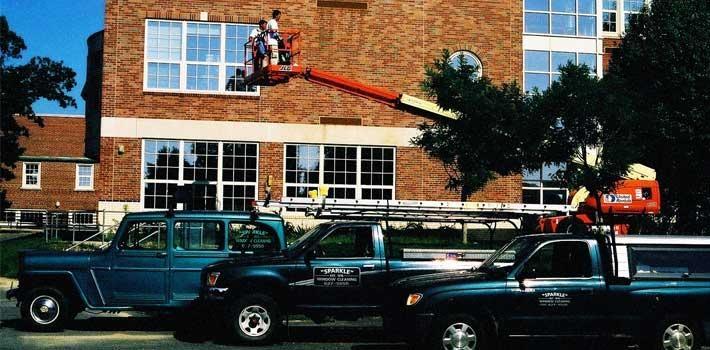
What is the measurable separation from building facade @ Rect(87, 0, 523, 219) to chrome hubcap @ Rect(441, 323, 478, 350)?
1780 cm

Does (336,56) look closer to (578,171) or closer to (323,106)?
(323,106)

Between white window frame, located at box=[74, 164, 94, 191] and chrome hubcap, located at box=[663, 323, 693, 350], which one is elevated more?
white window frame, located at box=[74, 164, 94, 191]

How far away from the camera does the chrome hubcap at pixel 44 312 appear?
39.1 ft

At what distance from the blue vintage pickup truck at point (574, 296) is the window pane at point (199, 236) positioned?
10.6 feet

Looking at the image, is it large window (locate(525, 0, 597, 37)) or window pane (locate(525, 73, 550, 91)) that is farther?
large window (locate(525, 0, 597, 37))

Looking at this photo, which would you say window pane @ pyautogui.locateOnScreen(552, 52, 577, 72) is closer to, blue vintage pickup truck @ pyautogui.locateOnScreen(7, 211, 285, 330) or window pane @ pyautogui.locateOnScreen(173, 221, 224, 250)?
blue vintage pickup truck @ pyautogui.locateOnScreen(7, 211, 285, 330)

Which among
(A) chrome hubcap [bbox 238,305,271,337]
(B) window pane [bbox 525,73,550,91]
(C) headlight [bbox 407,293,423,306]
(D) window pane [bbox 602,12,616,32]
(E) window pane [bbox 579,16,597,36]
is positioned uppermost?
(D) window pane [bbox 602,12,616,32]

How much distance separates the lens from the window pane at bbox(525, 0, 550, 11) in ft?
100

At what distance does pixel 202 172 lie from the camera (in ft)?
90.7

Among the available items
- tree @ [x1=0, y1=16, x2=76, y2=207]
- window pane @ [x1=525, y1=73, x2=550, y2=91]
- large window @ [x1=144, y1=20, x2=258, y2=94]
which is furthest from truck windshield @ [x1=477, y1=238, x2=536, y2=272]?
tree @ [x1=0, y1=16, x2=76, y2=207]

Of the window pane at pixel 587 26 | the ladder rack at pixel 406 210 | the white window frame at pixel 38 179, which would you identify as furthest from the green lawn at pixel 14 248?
the white window frame at pixel 38 179

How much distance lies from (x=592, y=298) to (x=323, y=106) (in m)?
19.1

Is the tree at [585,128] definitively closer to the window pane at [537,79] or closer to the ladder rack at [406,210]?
the ladder rack at [406,210]

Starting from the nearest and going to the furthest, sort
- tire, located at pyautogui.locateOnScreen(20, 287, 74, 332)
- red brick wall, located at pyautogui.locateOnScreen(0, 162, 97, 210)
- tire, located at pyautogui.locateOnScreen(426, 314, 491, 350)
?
tire, located at pyautogui.locateOnScreen(426, 314, 491, 350), tire, located at pyautogui.locateOnScreen(20, 287, 74, 332), red brick wall, located at pyautogui.locateOnScreen(0, 162, 97, 210)
